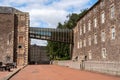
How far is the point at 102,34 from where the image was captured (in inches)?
1783

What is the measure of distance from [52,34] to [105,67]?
49377 millimetres

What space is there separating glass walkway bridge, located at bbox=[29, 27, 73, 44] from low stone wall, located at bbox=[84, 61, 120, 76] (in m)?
38.6

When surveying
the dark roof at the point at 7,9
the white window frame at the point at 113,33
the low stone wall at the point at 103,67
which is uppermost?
the dark roof at the point at 7,9

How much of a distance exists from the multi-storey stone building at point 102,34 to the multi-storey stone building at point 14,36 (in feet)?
60.9

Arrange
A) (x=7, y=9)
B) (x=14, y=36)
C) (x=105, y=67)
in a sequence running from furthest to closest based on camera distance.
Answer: (x=7, y=9) < (x=14, y=36) < (x=105, y=67)

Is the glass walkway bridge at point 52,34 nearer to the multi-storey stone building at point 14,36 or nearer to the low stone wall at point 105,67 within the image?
the multi-storey stone building at point 14,36

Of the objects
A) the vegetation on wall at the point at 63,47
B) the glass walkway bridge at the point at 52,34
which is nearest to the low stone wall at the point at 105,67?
the glass walkway bridge at the point at 52,34

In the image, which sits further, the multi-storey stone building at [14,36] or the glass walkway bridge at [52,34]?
the glass walkway bridge at [52,34]

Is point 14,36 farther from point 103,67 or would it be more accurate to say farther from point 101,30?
point 103,67

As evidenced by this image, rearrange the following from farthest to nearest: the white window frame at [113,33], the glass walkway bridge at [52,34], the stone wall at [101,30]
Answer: the glass walkway bridge at [52,34], the white window frame at [113,33], the stone wall at [101,30]

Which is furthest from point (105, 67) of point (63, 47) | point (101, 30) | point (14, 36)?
point (63, 47)

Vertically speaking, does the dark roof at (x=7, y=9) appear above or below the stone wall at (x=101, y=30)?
above

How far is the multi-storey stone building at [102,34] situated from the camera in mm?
37812

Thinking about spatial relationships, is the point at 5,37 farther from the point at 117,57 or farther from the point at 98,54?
the point at 117,57
